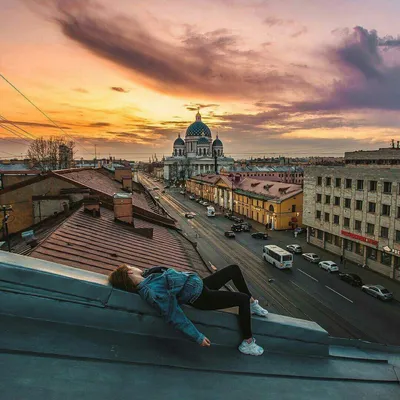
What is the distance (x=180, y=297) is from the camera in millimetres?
3793

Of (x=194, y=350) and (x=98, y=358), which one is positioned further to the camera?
(x=194, y=350)

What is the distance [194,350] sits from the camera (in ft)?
12.2

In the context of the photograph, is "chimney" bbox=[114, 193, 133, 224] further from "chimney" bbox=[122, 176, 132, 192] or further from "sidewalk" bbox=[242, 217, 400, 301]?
"sidewalk" bbox=[242, 217, 400, 301]

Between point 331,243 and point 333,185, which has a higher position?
point 333,185

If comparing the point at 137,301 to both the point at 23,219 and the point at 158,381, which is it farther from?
the point at 23,219

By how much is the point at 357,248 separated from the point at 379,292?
29.8 ft

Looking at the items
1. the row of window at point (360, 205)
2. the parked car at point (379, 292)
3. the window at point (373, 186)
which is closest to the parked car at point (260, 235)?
the row of window at point (360, 205)

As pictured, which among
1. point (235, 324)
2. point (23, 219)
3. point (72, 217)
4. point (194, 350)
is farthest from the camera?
point (23, 219)

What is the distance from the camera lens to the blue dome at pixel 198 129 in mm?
163000

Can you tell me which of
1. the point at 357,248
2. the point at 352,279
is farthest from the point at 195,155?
the point at 352,279

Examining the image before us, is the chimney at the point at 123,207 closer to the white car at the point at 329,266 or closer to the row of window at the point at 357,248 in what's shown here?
the white car at the point at 329,266

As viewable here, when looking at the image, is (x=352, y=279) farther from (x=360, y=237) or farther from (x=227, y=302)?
(x=227, y=302)

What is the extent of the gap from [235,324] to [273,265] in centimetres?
3039

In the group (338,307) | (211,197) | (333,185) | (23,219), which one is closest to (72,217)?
(23,219)
